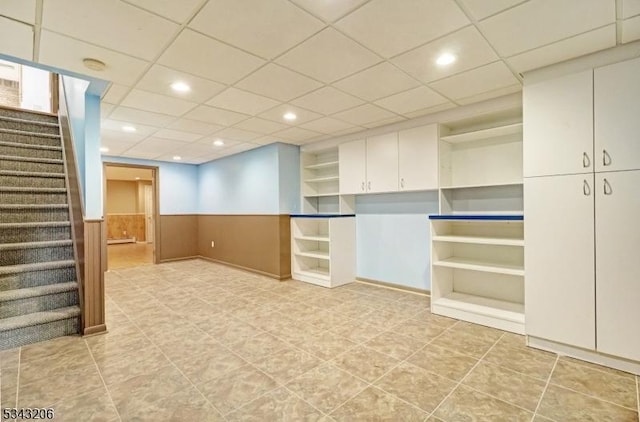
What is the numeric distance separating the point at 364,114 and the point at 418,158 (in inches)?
36.7

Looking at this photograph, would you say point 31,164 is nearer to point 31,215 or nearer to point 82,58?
point 31,215

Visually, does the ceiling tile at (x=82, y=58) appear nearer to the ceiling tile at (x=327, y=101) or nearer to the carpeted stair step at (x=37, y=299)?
the ceiling tile at (x=327, y=101)

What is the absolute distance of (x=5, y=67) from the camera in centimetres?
602

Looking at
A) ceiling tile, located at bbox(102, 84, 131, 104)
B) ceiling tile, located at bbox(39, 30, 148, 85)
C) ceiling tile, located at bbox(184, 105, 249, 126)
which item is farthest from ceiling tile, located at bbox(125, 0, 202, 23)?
ceiling tile, located at bbox(184, 105, 249, 126)

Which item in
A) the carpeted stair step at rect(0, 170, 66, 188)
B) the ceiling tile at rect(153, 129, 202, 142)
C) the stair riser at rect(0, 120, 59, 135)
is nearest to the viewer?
the carpeted stair step at rect(0, 170, 66, 188)

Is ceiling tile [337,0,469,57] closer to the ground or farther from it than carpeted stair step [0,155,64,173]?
farther from it

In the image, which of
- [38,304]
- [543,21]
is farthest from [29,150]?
[543,21]

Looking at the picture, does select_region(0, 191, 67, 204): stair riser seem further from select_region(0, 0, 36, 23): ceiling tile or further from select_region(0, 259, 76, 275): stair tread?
select_region(0, 0, 36, 23): ceiling tile

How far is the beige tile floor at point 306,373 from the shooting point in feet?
5.98

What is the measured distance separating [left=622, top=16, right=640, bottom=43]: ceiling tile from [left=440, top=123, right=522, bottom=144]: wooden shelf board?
3.47ft

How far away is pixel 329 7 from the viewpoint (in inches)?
69.5

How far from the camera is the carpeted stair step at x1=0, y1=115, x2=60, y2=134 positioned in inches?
160

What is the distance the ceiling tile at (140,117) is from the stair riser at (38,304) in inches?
82.2

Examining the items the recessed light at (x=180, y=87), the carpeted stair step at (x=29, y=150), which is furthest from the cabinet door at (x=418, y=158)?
the carpeted stair step at (x=29, y=150)
